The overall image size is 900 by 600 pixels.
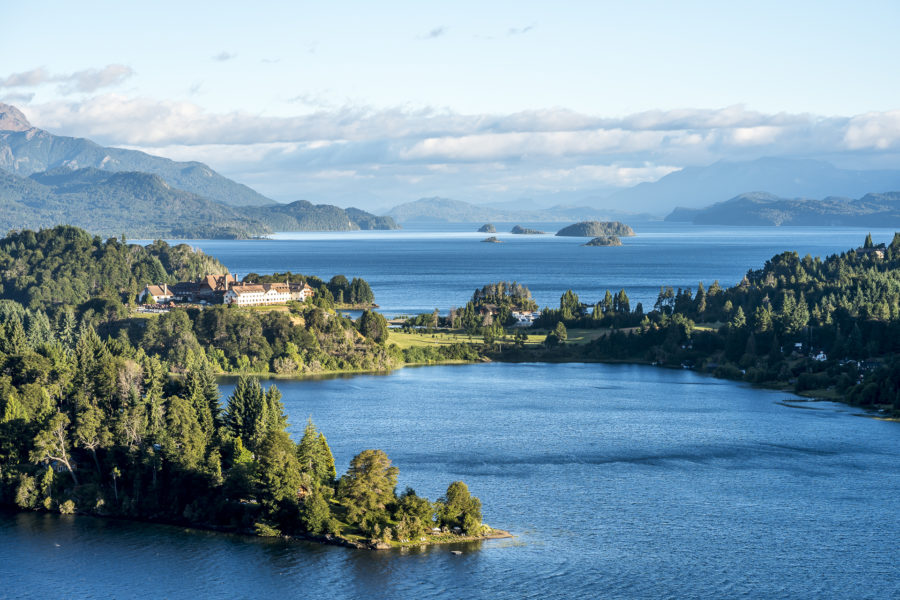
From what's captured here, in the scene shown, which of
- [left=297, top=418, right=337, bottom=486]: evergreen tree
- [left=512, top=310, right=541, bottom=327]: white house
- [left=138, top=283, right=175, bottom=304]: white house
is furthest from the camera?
[left=138, top=283, right=175, bottom=304]: white house

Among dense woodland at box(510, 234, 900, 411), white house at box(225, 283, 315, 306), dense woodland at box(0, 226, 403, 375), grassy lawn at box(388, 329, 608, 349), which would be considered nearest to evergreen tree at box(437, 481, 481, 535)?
dense woodland at box(510, 234, 900, 411)

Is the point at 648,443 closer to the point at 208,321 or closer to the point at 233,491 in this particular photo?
the point at 233,491

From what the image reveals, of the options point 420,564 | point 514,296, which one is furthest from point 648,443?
point 514,296

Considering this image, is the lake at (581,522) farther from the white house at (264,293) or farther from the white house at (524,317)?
the white house at (524,317)

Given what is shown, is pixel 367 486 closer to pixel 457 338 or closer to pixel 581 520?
pixel 581 520

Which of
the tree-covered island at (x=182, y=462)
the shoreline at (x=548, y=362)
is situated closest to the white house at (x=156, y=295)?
the shoreline at (x=548, y=362)

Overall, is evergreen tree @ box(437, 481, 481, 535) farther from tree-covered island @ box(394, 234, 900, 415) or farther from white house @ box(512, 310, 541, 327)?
white house @ box(512, 310, 541, 327)

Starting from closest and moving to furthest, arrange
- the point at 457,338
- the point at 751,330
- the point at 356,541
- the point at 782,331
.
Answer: the point at 356,541 < the point at 782,331 < the point at 751,330 < the point at 457,338

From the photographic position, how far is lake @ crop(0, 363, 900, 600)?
44156 mm

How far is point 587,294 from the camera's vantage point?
17638 cm

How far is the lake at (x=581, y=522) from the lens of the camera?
44.2 metres

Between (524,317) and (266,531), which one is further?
(524,317)

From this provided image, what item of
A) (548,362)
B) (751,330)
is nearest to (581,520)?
(548,362)

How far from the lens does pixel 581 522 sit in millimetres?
51312
